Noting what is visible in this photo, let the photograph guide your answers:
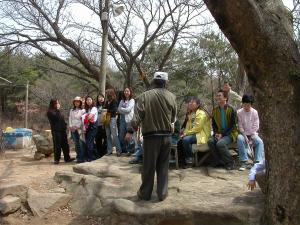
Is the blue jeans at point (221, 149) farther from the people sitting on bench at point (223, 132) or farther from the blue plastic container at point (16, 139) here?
the blue plastic container at point (16, 139)

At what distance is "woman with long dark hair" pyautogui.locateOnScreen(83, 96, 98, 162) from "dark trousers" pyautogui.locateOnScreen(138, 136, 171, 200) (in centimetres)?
370

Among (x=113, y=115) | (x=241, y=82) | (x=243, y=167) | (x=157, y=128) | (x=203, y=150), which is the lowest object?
(x=243, y=167)

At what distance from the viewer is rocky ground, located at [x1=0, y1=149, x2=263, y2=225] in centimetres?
539

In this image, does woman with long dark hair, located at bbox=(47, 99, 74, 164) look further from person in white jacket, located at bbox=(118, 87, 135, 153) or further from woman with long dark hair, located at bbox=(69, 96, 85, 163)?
person in white jacket, located at bbox=(118, 87, 135, 153)

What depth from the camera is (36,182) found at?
8.07 m

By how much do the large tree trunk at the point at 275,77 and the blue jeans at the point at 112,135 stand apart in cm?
507

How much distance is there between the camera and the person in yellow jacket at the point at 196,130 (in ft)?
24.6

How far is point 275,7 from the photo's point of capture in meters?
4.34

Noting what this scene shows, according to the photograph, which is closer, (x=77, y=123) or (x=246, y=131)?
(x=246, y=131)

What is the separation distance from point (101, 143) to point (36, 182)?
226 cm

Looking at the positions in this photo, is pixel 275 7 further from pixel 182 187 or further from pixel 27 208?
pixel 27 208

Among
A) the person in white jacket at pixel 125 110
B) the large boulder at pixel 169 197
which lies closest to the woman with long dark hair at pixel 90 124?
the person in white jacket at pixel 125 110

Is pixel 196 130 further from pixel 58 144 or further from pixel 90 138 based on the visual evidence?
pixel 58 144

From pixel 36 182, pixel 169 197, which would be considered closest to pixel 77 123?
pixel 36 182
